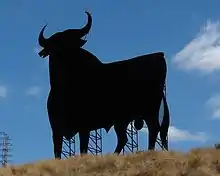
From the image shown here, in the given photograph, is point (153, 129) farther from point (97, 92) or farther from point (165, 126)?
point (97, 92)

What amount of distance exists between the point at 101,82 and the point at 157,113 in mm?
1880

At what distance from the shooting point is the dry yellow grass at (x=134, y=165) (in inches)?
569

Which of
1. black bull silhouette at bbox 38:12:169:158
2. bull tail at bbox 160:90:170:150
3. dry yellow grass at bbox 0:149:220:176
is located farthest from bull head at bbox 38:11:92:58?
dry yellow grass at bbox 0:149:220:176

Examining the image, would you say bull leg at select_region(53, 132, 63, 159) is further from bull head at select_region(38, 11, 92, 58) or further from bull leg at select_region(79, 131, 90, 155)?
bull head at select_region(38, 11, 92, 58)

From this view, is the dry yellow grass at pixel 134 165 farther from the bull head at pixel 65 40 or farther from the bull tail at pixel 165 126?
the bull head at pixel 65 40

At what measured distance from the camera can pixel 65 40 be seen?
18.7 m

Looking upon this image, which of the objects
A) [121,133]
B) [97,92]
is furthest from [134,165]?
[97,92]

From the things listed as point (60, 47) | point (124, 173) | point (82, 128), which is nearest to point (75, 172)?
point (124, 173)

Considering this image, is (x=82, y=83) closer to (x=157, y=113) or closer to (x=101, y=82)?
(x=101, y=82)

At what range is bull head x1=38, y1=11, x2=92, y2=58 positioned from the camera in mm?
18731

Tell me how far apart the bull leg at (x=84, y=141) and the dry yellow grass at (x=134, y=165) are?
1.67m

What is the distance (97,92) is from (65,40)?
1.84m

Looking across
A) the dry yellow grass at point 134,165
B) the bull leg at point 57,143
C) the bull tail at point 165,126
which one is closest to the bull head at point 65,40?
the bull leg at point 57,143

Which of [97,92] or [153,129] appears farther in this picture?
[97,92]
